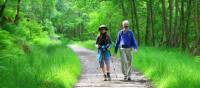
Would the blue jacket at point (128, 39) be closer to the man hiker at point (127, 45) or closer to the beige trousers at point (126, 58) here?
the man hiker at point (127, 45)

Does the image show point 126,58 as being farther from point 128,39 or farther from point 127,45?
point 128,39

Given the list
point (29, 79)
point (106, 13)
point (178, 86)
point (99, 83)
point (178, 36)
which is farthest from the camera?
point (106, 13)

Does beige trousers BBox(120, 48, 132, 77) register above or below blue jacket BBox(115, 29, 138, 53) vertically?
below

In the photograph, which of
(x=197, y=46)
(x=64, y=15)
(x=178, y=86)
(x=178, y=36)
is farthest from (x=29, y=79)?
(x=64, y=15)

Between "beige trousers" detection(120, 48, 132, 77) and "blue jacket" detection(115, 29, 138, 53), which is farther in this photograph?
"beige trousers" detection(120, 48, 132, 77)

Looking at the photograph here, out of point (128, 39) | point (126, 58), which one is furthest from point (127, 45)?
point (126, 58)

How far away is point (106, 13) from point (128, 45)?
33801mm

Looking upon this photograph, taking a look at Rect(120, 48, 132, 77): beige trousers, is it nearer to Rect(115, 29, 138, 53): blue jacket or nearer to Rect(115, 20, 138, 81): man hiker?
Rect(115, 20, 138, 81): man hiker

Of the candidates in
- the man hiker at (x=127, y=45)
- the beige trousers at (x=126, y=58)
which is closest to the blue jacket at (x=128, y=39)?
the man hiker at (x=127, y=45)

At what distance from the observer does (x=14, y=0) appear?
15539mm

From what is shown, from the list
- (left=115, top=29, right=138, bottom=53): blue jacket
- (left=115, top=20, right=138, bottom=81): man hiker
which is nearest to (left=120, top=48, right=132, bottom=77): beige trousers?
(left=115, top=20, right=138, bottom=81): man hiker

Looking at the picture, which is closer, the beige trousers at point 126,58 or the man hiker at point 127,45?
the man hiker at point 127,45

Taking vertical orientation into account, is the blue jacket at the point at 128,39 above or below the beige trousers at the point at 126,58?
above

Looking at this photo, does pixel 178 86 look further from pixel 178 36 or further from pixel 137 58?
pixel 178 36
